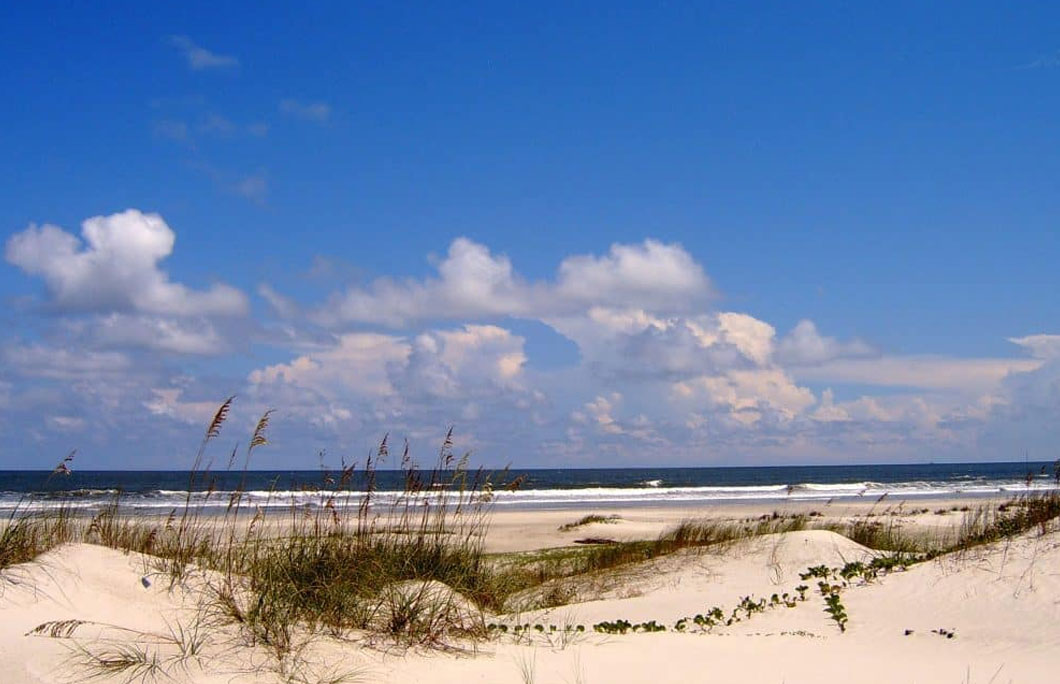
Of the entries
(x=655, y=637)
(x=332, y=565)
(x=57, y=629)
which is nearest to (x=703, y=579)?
(x=655, y=637)

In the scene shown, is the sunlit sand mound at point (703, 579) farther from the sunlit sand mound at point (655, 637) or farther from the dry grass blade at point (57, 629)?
the dry grass blade at point (57, 629)

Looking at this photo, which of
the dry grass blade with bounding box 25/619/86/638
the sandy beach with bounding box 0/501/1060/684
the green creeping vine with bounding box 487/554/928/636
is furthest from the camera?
the green creeping vine with bounding box 487/554/928/636

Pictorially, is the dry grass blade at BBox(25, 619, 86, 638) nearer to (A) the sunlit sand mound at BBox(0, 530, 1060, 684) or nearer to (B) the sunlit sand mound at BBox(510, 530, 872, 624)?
(A) the sunlit sand mound at BBox(0, 530, 1060, 684)

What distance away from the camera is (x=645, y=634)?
7.71 metres

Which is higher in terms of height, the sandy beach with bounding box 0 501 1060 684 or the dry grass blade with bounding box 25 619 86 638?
the dry grass blade with bounding box 25 619 86 638

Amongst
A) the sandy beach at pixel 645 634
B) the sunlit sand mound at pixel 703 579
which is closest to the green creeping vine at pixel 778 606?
the sandy beach at pixel 645 634

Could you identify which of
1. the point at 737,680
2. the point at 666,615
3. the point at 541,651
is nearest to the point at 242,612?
the point at 541,651

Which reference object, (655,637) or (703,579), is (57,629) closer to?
(655,637)

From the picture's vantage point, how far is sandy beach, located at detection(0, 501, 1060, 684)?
560 cm

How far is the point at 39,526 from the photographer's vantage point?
30.1 feet

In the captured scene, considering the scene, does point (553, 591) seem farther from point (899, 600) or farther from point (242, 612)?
point (242, 612)

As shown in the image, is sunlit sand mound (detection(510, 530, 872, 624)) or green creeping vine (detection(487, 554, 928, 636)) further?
sunlit sand mound (detection(510, 530, 872, 624))

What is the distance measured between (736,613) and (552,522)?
1948 centimetres

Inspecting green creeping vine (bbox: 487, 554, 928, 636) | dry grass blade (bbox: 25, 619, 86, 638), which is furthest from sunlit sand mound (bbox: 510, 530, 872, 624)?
dry grass blade (bbox: 25, 619, 86, 638)
